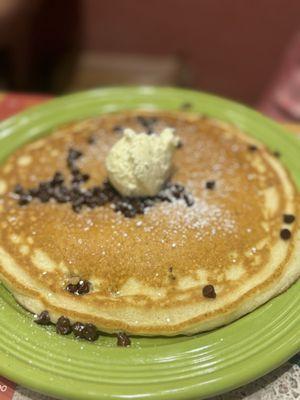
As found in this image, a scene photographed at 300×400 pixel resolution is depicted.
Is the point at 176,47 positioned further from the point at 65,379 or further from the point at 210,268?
the point at 65,379

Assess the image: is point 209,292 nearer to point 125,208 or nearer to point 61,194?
point 125,208

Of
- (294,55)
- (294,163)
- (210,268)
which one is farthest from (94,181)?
(294,55)

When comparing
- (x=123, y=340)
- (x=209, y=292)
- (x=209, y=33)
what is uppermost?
(x=209, y=292)

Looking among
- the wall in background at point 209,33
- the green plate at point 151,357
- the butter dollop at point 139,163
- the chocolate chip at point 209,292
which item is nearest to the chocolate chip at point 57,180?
the butter dollop at point 139,163

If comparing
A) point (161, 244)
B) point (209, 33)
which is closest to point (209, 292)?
point (161, 244)

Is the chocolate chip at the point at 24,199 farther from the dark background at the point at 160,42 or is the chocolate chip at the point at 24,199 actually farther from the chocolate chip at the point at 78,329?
the dark background at the point at 160,42

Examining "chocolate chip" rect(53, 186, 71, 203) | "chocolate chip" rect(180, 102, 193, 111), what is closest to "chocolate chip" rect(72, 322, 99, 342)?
"chocolate chip" rect(53, 186, 71, 203)

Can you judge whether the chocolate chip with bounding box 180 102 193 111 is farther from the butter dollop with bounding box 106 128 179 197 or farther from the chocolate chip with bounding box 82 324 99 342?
→ the chocolate chip with bounding box 82 324 99 342

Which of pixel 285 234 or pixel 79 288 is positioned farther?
pixel 285 234
